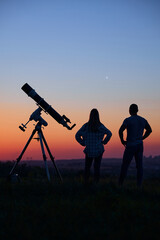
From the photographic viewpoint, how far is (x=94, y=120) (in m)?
8.98

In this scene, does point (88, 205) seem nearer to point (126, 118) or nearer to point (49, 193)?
point (49, 193)

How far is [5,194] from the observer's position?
7.68 m

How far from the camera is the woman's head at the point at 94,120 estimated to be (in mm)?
8959

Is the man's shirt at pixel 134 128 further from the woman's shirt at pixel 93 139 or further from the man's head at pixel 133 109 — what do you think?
the woman's shirt at pixel 93 139

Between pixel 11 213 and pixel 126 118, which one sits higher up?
pixel 126 118

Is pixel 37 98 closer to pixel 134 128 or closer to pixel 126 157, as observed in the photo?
pixel 134 128

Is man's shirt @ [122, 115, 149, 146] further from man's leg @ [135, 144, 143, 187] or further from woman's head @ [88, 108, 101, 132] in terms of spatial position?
woman's head @ [88, 108, 101, 132]

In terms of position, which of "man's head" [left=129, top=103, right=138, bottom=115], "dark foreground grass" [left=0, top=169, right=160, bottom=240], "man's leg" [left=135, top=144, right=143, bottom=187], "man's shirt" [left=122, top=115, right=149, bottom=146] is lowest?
"dark foreground grass" [left=0, top=169, right=160, bottom=240]

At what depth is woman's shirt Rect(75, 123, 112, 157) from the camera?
9023 millimetres

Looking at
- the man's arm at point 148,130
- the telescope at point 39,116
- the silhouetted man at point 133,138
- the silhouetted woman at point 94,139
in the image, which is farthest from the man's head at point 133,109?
the telescope at point 39,116

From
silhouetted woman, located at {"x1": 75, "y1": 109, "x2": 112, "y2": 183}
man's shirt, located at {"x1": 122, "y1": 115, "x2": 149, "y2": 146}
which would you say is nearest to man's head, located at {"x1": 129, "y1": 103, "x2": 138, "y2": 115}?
man's shirt, located at {"x1": 122, "y1": 115, "x2": 149, "y2": 146}

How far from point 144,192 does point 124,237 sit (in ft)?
12.5

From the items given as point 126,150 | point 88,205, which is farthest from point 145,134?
point 88,205

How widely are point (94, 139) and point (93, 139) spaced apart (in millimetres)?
27
